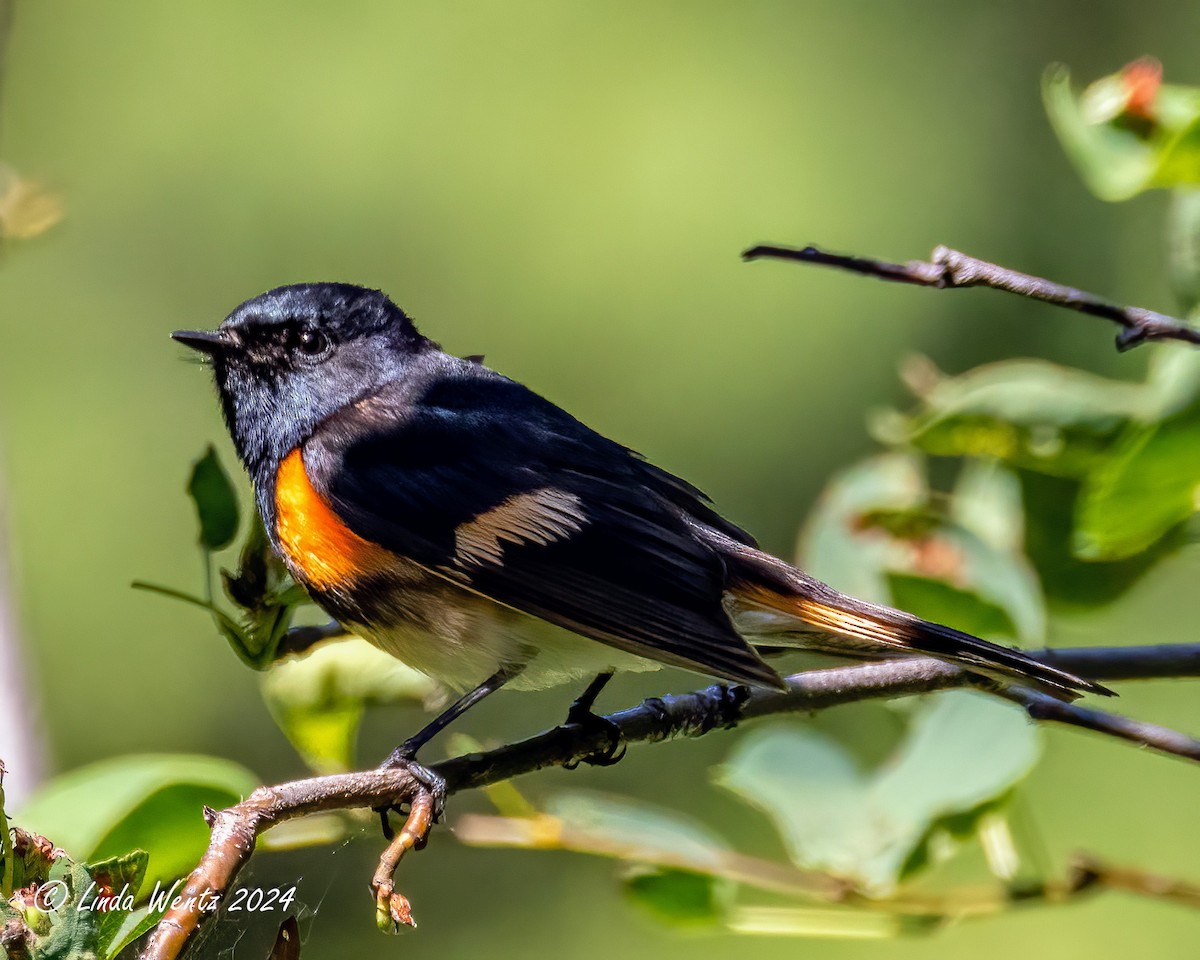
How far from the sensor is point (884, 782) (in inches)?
78.5

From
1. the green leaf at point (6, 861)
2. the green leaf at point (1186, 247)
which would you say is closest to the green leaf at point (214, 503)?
the green leaf at point (6, 861)

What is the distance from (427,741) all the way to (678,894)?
44 centimetres

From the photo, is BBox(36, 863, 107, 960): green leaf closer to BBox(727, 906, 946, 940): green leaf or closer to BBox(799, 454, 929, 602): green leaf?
BBox(727, 906, 946, 940): green leaf

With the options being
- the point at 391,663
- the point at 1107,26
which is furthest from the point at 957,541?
the point at 1107,26

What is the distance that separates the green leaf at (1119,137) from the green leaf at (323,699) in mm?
1270

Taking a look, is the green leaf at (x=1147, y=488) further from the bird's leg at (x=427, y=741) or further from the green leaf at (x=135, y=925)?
the green leaf at (x=135, y=925)

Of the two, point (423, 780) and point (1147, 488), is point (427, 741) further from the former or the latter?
point (1147, 488)

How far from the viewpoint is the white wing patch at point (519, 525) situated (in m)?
2.21

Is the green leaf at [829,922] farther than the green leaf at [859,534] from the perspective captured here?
No

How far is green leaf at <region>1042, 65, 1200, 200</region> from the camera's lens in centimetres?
177

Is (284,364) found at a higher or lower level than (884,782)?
higher

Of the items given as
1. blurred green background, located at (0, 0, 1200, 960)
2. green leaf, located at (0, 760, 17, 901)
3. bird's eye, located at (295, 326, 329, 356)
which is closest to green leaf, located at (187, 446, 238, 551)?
green leaf, located at (0, 760, 17, 901)

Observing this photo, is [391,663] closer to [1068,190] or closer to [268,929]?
[268,929]

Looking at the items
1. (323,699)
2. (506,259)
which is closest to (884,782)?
(323,699)
